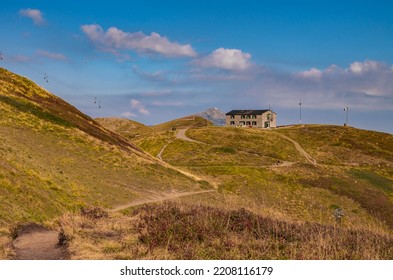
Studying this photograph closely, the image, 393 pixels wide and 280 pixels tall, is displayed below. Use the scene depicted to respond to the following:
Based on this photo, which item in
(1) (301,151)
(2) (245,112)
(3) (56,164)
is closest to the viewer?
(3) (56,164)

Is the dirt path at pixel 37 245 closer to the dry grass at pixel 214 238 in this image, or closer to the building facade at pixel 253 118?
the dry grass at pixel 214 238

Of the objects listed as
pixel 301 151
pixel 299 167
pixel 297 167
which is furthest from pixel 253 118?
pixel 297 167

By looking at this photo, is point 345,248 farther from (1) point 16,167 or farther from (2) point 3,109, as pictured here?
(2) point 3,109

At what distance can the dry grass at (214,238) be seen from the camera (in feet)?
42.8

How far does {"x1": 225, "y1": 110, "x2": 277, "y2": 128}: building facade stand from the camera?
180 m

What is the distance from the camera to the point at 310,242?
13.5m

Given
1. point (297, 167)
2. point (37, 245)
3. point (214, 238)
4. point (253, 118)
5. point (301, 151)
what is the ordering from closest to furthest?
1. point (214, 238)
2. point (37, 245)
3. point (297, 167)
4. point (301, 151)
5. point (253, 118)

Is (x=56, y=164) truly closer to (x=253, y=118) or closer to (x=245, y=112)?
(x=253, y=118)

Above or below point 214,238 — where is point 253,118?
above

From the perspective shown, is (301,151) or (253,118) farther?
(253,118)

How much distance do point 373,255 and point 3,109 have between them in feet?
198

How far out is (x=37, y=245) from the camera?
644 inches

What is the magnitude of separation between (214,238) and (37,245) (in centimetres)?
776

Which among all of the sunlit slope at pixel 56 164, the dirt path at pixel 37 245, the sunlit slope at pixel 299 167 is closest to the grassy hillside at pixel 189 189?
the sunlit slope at pixel 56 164
